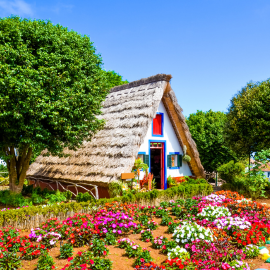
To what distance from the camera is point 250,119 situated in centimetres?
1689

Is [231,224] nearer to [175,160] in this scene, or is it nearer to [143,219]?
[143,219]

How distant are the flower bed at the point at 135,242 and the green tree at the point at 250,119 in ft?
27.6

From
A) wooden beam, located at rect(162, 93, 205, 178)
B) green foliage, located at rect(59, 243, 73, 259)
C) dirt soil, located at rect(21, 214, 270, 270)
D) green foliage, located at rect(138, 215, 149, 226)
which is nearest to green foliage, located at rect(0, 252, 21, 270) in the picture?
dirt soil, located at rect(21, 214, 270, 270)

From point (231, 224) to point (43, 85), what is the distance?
28.3 feet

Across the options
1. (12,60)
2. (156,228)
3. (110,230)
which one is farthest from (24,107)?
(156,228)

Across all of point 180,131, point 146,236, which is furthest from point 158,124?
point 146,236

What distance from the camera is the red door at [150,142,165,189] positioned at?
52.5 feet

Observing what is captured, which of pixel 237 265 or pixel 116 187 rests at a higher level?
pixel 116 187

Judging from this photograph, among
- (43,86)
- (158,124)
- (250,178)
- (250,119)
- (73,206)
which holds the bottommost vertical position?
(73,206)

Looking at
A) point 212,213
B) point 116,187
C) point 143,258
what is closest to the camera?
point 143,258

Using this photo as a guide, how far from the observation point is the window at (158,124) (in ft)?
52.0

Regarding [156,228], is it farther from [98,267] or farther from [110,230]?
[98,267]

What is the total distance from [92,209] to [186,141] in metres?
8.99

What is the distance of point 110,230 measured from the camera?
7.48 metres
